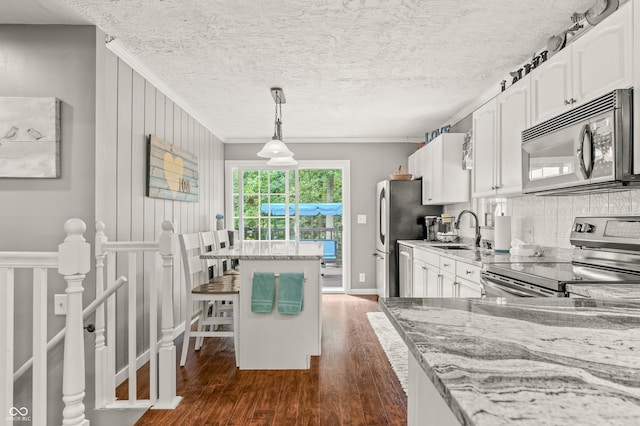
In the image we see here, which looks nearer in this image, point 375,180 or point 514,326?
point 514,326

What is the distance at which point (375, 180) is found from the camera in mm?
6109

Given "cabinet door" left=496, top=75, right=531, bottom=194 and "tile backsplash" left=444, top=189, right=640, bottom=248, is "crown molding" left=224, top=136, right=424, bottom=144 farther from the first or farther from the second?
"cabinet door" left=496, top=75, right=531, bottom=194

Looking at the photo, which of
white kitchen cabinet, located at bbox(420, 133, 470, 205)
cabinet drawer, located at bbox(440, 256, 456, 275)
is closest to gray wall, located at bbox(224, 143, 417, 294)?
white kitchen cabinet, located at bbox(420, 133, 470, 205)

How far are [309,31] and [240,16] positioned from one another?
443mm

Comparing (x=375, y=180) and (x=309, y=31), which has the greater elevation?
(x=309, y=31)

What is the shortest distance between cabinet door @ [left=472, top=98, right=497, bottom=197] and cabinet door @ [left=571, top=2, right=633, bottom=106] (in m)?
1.05

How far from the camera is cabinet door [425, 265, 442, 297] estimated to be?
3.54m

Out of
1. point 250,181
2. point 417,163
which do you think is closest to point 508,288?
point 417,163

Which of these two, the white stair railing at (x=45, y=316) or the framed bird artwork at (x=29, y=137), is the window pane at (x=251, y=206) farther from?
the white stair railing at (x=45, y=316)

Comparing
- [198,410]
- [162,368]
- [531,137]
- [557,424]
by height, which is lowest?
[198,410]

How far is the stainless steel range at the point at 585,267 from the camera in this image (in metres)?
1.84

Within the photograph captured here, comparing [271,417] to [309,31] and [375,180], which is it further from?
[375,180]

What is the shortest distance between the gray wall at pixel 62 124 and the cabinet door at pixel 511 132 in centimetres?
279

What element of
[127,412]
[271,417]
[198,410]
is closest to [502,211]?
[271,417]
